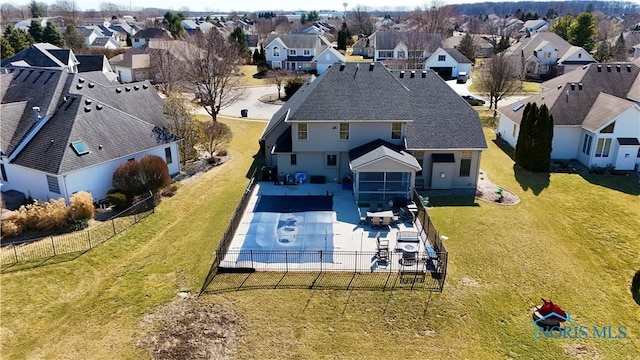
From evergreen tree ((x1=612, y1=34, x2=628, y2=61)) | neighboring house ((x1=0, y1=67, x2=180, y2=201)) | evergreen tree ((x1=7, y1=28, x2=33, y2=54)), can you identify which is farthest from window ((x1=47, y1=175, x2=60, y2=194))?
evergreen tree ((x1=612, y1=34, x2=628, y2=61))

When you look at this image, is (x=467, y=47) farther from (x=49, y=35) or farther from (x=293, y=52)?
(x=49, y=35)

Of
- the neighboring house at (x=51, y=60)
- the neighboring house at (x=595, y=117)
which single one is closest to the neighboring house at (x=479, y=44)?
the neighboring house at (x=595, y=117)

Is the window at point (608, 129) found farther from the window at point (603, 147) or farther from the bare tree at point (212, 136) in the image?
the bare tree at point (212, 136)

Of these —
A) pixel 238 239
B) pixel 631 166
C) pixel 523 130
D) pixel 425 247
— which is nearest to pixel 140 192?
pixel 238 239

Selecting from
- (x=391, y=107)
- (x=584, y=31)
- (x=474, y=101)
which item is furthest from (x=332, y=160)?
(x=584, y=31)

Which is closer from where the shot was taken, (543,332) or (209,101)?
(543,332)

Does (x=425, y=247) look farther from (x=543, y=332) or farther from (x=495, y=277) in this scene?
(x=543, y=332)

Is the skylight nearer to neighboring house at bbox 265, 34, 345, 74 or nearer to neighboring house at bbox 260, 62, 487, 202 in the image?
neighboring house at bbox 260, 62, 487, 202
